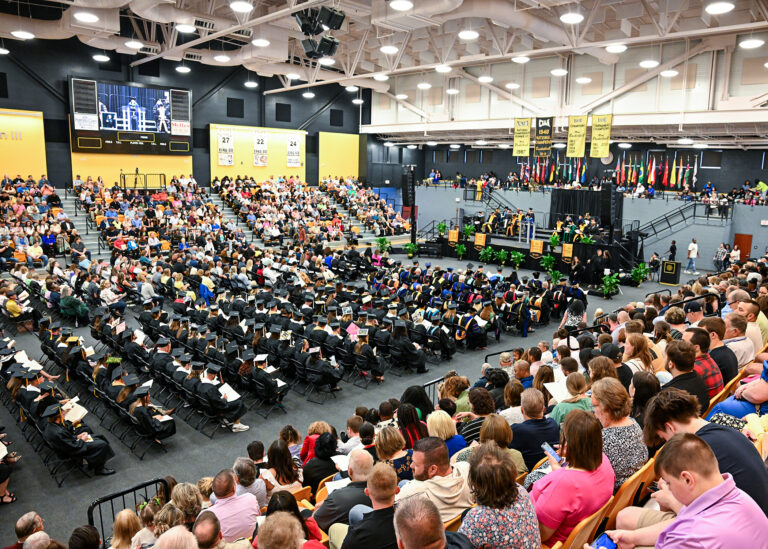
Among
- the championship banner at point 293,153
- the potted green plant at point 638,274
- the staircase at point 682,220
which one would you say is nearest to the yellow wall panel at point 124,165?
the championship banner at point 293,153

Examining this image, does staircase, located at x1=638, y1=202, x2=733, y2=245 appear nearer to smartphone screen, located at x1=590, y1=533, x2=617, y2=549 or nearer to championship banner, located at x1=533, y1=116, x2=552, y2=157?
championship banner, located at x1=533, y1=116, x2=552, y2=157

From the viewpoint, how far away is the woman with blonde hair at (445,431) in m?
4.41

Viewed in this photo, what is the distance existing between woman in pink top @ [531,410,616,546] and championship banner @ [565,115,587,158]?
61.4 feet

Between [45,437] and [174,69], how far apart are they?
26.0 metres

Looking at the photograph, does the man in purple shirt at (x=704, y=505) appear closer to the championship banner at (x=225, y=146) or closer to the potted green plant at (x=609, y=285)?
the potted green plant at (x=609, y=285)

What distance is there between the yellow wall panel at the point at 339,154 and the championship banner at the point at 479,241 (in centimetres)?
1476

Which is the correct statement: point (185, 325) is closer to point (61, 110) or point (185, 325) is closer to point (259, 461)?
point (259, 461)

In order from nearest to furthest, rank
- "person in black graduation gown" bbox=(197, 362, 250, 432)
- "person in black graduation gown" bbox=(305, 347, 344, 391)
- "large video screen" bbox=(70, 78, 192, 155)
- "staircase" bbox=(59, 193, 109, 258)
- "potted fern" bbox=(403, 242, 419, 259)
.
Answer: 1. "person in black graduation gown" bbox=(197, 362, 250, 432)
2. "person in black graduation gown" bbox=(305, 347, 344, 391)
3. "staircase" bbox=(59, 193, 109, 258)
4. "large video screen" bbox=(70, 78, 192, 155)
5. "potted fern" bbox=(403, 242, 419, 259)

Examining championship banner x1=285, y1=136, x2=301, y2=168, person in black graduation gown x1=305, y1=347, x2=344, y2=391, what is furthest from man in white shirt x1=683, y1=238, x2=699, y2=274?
championship banner x1=285, y1=136, x2=301, y2=168

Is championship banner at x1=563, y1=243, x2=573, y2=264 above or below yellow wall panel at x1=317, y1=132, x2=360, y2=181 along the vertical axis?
below

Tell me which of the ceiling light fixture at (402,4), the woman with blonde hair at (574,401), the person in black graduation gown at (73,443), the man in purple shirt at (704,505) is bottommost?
the person in black graduation gown at (73,443)

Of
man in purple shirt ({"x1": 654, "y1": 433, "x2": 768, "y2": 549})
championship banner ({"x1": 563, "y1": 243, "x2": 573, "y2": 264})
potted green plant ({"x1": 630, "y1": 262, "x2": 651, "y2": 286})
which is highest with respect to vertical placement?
man in purple shirt ({"x1": 654, "y1": 433, "x2": 768, "y2": 549})

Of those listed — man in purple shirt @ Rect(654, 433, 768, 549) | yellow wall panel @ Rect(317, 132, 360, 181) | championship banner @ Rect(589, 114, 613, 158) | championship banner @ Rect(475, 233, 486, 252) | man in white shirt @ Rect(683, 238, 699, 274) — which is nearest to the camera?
man in purple shirt @ Rect(654, 433, 768, 549)

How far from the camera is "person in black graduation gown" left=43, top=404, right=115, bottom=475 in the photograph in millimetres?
6805
